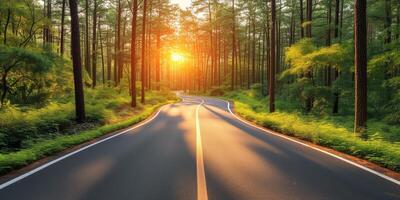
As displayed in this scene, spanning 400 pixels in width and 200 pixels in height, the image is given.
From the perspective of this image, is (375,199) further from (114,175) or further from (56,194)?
(56,194)

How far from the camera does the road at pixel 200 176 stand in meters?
5.02

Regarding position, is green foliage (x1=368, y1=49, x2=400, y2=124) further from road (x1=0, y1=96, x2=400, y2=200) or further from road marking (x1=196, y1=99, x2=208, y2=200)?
road marking (x1=196, y1=99, x2=208, y2=200)

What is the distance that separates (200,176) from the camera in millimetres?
6090

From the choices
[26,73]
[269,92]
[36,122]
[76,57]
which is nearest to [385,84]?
[269,92]

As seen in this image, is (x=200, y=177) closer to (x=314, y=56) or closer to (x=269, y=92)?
(x=314, y=56)

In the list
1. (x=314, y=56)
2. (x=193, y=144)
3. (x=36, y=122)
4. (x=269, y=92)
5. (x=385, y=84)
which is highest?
(x=314, y=56)

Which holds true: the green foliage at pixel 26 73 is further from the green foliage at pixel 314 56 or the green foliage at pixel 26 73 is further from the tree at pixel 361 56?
the green foliage at pixel 314 56

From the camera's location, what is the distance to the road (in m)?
5.02

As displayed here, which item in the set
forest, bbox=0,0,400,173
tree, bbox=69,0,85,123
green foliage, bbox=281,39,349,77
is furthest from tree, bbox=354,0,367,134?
tree, bbox=69,0,85,123

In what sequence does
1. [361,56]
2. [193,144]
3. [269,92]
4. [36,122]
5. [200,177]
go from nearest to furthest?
[200,177], [193,144], [361,56], [36,122], [269,92]

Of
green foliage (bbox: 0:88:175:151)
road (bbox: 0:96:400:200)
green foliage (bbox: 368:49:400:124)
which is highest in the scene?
green foliage (bbox: 368:49:400:124)

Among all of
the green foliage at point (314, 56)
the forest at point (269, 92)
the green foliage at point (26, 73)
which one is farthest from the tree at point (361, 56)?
the green foliage at point (26, 73)

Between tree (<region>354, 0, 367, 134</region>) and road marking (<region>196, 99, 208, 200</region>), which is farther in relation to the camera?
tree (<region>354, 0, 367, 134</region>)

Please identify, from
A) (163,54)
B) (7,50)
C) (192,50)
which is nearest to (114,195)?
(7,50)
